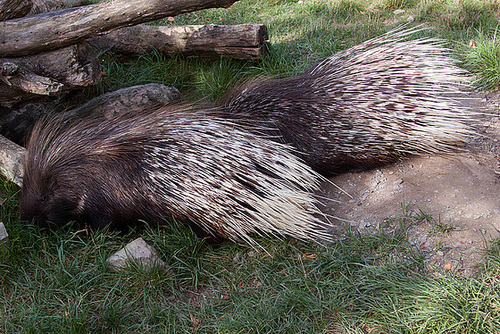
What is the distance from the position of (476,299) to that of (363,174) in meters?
1.21

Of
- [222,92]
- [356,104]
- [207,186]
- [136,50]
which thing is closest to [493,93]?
[356,104]

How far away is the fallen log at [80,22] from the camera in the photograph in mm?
2672

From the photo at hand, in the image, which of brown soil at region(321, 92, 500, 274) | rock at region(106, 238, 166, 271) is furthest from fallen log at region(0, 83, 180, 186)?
brown soil at region(321, 92, 500, 274)

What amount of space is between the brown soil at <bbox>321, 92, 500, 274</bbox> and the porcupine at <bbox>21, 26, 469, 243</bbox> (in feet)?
0.39

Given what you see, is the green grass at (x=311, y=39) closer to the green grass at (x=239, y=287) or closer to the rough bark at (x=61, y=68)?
the rough bark at (x=61, y=68)

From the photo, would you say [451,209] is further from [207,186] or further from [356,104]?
[207,186]

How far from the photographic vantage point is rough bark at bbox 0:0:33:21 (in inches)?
117

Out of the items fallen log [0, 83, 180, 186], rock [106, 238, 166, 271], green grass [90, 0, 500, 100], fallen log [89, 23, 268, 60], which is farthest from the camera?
green grass [90, 0, 500, 100]

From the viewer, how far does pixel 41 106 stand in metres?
3.39

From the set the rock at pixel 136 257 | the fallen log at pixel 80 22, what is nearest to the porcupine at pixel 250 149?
the rock at pixel 136 257

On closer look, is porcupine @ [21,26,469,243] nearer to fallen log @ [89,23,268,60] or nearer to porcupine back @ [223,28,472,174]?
porcupine back @ [223,28,472,174]

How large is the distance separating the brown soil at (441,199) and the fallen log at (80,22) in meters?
1.45

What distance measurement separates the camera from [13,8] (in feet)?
9.89

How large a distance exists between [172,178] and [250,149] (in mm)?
487
